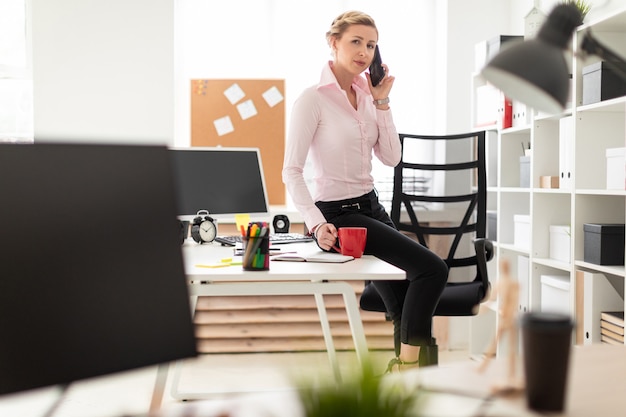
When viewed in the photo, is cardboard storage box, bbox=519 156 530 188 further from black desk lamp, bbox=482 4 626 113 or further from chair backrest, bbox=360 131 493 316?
black desk lamp, bbox=482 4 626 113

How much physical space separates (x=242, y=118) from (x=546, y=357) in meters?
3.62

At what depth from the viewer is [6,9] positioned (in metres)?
4.20

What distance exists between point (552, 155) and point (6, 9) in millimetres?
3413

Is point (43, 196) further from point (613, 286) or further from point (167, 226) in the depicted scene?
point (613, 286)

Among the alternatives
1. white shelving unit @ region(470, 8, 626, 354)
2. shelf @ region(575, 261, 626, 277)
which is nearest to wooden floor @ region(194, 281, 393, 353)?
white shelving unit @ region(470, 8, 626, 354)

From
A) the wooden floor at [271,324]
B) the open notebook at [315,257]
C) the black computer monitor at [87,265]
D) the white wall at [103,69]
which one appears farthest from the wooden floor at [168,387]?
the black computer monitor at [87,265]

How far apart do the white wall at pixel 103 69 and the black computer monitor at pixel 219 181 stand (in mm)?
1182

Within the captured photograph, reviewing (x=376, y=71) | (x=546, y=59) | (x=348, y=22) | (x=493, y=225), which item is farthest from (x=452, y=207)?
(x=546, y=59)

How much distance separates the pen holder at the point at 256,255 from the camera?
1908mm

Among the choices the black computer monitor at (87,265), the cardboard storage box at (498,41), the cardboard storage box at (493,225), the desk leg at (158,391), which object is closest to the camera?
the black computer monitor at (87,265)

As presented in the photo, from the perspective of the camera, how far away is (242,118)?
4.20 meters

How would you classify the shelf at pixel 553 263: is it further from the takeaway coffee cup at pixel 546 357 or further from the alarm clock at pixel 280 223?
the takeaway coffee cup at pixel 546 357

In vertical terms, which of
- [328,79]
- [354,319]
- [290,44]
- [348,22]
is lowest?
[354,319]

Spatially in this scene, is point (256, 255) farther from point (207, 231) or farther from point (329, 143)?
point (207, 231)
